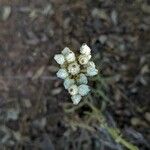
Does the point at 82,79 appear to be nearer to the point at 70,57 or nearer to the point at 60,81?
the point at 70,57

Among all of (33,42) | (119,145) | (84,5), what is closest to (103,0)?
(84,5)

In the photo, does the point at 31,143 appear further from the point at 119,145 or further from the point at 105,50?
the point at 105,50

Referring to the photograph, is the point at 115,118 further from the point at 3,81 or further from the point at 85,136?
the point at 3,81

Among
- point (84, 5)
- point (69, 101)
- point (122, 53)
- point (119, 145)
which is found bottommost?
point (119, 145)

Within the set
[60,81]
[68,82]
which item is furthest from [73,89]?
[60,81]

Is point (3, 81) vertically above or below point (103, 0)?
below

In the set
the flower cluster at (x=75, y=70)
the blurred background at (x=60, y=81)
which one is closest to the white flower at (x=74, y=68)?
the flower cluster at (x=75, y=70)

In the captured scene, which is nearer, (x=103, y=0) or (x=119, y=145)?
(x=119, y=145)
